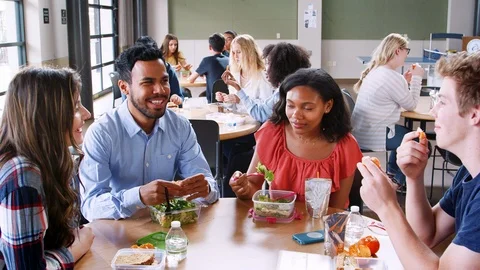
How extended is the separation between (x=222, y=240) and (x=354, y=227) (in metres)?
0.49

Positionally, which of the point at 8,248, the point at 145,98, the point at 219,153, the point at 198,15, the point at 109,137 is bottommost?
the point at 219,153

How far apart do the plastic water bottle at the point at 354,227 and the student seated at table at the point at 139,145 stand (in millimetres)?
622

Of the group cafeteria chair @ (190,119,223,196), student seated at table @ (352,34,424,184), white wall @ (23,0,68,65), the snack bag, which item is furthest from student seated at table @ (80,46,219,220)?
white wall @ (23,0,68,65)

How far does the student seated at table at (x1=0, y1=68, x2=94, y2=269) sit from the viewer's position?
1.50m

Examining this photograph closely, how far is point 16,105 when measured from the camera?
1.59 metres

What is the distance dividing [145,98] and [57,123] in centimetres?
92

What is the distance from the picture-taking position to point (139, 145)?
2479mm

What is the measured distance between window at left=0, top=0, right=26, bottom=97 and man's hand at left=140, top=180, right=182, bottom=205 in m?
4.42

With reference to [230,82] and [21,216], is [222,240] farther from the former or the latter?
[230,82]

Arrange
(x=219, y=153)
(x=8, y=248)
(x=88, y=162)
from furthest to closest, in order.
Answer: (x=219, y=153) → (x=88, y=162) → (x=8, y=248)

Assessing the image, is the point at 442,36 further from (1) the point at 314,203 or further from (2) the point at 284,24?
(1) the point at 314,203

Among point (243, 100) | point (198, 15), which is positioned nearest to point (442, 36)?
point (198, 15)

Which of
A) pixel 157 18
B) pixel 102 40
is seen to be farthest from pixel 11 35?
pixel 157 18

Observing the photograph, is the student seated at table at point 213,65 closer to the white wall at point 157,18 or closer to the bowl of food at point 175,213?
the bowl of food at point 175,213
